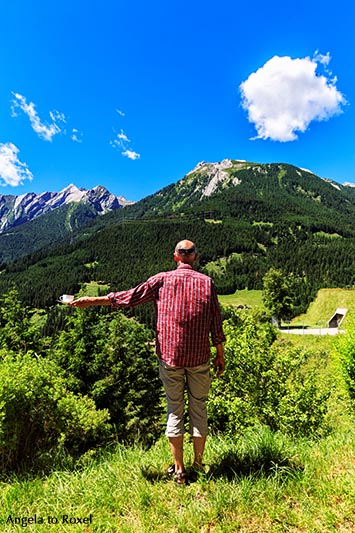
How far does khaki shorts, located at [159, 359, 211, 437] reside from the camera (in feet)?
12.1

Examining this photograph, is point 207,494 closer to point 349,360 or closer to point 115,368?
point 349,360

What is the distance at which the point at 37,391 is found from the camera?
4836 mm

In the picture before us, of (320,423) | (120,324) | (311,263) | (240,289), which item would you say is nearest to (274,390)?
(320,423)

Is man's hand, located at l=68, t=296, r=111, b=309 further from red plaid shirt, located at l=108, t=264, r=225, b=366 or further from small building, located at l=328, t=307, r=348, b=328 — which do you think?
small building, located at l=328, t=307, r=348, b=328

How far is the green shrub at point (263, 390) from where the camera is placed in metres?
11.5

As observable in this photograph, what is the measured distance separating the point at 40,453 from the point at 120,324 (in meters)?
23.8

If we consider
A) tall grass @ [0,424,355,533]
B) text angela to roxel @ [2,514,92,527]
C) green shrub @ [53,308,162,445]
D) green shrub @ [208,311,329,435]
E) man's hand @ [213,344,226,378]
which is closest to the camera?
tall grass @ [0,424,355,533]

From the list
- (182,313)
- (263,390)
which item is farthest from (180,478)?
(263,390)

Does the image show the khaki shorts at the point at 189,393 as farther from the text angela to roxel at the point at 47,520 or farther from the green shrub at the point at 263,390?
the green shrub at the point at 263,390

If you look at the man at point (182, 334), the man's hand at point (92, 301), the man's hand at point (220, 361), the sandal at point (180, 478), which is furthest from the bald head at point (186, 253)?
the sandal at point (180, 478)

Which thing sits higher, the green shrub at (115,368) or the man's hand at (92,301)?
the man's hand at (92,301)

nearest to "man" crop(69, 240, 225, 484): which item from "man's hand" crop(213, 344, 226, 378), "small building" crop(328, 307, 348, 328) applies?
"man's hand" crop(213, 344, 226, 378)

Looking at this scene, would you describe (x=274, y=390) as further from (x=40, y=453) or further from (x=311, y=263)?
(x=311, y=263)

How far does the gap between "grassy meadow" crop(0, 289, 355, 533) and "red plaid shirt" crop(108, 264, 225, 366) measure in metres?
1.44
